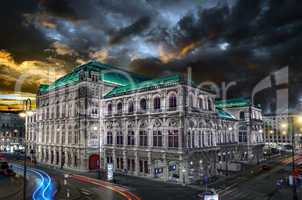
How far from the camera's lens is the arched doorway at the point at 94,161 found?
2328 inches

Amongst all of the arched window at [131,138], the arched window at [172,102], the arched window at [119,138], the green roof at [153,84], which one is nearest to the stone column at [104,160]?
the arched window at [119,138]

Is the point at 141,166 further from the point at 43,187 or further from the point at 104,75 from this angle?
the point at 104,75

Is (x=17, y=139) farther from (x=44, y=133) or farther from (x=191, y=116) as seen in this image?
(x=191, y=116)

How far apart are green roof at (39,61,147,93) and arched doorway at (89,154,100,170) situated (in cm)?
1925

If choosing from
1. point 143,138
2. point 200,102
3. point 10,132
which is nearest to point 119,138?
point 143,138

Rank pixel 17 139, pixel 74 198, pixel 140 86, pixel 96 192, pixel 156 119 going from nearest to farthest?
pixel 74 198 → pixel 96 192 → pixel 156 119 → pixel 140 86 → pixel 17 139

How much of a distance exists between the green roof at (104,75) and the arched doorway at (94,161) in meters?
19.2

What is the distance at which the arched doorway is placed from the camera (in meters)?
59.1

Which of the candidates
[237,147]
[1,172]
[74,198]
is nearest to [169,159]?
[74,198]

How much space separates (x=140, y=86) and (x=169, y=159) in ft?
55.7

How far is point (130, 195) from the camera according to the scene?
36781 mm

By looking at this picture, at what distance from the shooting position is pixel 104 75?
65.9 metres

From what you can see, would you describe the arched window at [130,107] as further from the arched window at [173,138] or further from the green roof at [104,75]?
the green roof at [104,75]

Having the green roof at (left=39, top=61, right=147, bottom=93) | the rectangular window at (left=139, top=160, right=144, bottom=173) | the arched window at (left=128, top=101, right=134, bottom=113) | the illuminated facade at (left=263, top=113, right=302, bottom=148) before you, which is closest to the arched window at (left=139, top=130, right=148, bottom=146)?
the rectangular window at (left=139, top=160, right=144, bottom=173)
